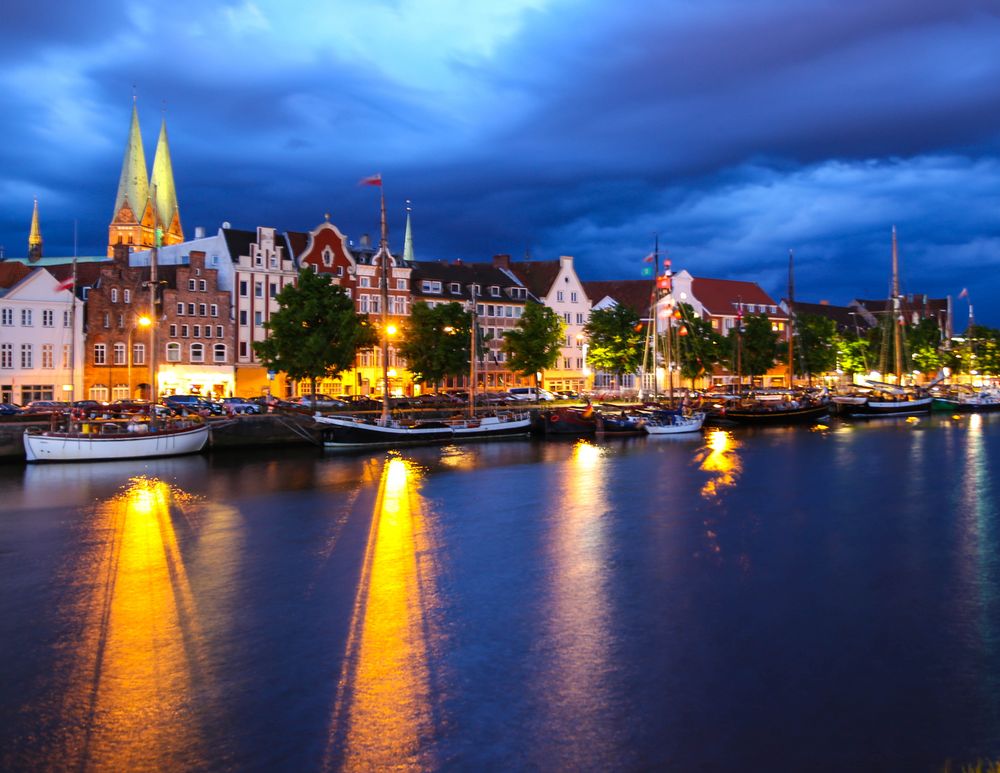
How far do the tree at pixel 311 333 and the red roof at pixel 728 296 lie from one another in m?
69.0

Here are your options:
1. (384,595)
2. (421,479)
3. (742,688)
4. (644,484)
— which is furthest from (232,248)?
(742,688)

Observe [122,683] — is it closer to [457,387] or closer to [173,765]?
[173,765]

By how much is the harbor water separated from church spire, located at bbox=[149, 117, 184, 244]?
9884 centimetres

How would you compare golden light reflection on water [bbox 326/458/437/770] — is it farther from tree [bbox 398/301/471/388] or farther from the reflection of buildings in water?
tree [bbox 398/301/471/388]

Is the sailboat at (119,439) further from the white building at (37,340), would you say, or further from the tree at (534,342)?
the tree at (534,342)

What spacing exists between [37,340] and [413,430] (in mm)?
29377

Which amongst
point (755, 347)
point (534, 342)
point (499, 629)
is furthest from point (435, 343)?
point (499, 629)

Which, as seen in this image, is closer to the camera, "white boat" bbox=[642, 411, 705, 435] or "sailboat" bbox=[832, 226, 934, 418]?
"white boat" bbox=[642, 411, 705, 435]

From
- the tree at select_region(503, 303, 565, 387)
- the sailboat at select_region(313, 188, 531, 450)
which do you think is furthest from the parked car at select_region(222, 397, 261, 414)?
the tree at select_region(503, 303, 565, 387)

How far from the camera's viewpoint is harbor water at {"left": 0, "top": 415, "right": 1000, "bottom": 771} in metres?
15.3

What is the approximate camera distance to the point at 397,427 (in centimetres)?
6412

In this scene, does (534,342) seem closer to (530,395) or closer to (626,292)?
(530,395)

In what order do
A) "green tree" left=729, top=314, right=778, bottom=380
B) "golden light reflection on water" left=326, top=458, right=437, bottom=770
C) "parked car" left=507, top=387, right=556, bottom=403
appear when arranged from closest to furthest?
"golden light reflection on water" left=326, top=458, right=437, bottom=770
"parked car" left=507, top=387, right=556, bottom=403
"green tree" left=729, top=314, right=778, bottom=380

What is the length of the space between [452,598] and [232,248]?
6596cm
